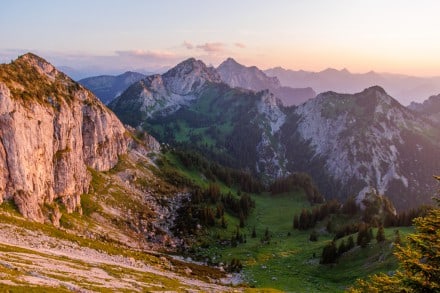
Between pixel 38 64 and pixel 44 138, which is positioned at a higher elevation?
pixel 38 64

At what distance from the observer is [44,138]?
331 feet

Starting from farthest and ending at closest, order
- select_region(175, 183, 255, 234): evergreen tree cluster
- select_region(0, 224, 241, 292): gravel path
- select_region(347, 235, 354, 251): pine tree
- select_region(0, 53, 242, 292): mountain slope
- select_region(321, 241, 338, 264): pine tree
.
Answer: select_region(175, 183, 255, 234): evergreen tree cluster, select_region(347, 235, 354, 251): pine tree, select_region(321, 241, 338, 264): pine tree, select_region(0, 53, 242, 292): mountain slope, select_region(0, 224, 241, 292): gravel path

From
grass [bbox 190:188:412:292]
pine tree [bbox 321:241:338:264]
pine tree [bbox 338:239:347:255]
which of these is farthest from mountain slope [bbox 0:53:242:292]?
pine tree [bbox 338:239:347:255]

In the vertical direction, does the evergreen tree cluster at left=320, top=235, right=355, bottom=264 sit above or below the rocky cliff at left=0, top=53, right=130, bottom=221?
below

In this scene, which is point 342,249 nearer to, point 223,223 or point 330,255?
point 330,255

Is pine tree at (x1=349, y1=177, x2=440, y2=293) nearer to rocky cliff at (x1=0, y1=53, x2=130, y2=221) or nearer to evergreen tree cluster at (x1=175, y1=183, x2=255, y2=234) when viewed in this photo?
rocky cliff at (x1=0, y1=53, x2=130, y2=221)

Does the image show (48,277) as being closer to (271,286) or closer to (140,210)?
(271,286)

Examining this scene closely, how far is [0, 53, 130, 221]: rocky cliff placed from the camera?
276 ft

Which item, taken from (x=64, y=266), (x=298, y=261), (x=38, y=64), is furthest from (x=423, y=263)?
(x=38, y=64)

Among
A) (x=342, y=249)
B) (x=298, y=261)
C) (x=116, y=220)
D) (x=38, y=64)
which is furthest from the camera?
(x=38, y=64)

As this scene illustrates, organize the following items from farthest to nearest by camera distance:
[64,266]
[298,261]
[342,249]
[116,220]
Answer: [298,261] < [116,220] < [342,249] < [64,266]

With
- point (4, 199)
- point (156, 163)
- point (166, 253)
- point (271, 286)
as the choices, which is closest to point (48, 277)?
point (4, 199)

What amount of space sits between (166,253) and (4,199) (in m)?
49.4

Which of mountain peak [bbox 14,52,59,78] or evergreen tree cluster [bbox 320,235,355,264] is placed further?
mountain peak [bbox 14,52,59,78]
